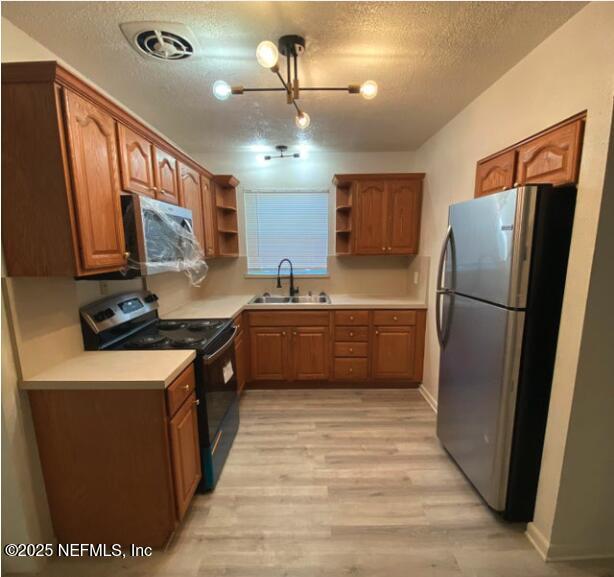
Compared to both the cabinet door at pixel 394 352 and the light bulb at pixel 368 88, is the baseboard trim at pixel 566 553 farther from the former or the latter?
the light bulb at pixel 368 88

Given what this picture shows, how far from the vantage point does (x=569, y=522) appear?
135 centimetres

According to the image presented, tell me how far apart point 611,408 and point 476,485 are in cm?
80

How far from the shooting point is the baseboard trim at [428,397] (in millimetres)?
2627

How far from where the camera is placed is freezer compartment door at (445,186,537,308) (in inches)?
50.8

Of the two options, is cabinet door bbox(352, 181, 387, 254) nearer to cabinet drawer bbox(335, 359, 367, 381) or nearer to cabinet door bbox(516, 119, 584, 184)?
cabinet drawer bbox(335, 359, 367, 381)

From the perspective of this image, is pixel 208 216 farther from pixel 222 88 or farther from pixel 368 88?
pixel 368 88

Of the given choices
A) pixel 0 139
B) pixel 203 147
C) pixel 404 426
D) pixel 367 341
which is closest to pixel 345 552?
pixel 404 426

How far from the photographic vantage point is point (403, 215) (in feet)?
9.83

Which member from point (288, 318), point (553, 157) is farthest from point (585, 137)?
point (288, 318)

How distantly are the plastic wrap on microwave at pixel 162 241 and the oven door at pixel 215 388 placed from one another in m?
0.58

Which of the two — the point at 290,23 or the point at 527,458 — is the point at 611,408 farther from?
the point at 290,23

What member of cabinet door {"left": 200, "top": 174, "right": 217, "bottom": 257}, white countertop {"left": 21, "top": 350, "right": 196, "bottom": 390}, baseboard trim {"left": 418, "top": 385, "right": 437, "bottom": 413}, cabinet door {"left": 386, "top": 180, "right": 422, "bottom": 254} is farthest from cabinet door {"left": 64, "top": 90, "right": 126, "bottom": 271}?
baseboard trim {"left": 418, "top": 385, "right": 437, "bottom": 413}

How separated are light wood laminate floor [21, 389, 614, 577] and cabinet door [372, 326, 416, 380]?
625 mm

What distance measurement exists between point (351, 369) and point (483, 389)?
4.91 ft
